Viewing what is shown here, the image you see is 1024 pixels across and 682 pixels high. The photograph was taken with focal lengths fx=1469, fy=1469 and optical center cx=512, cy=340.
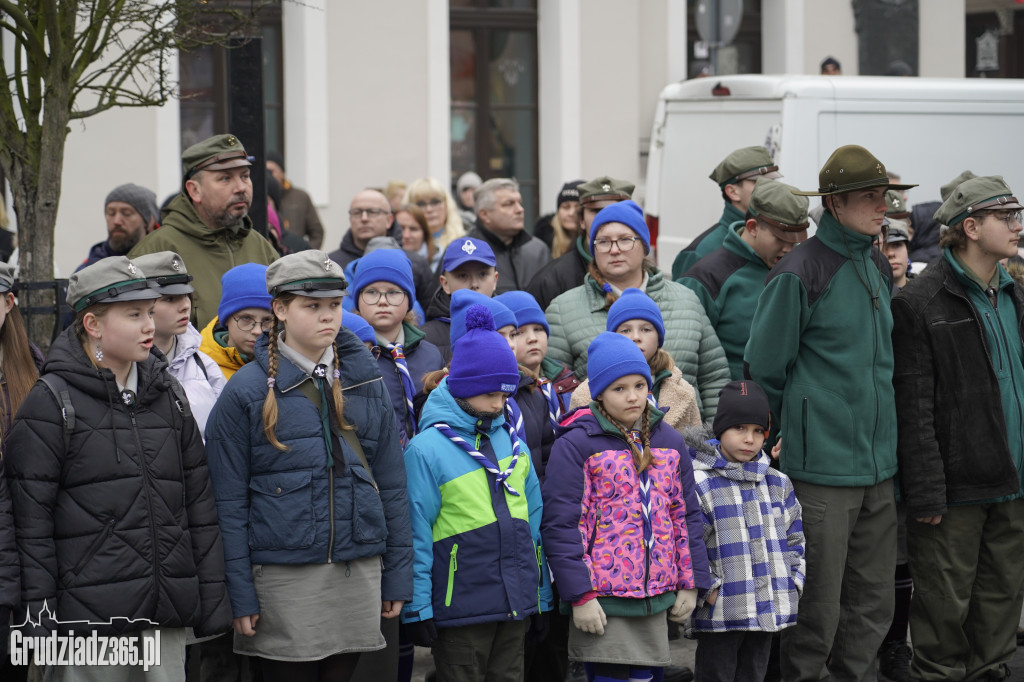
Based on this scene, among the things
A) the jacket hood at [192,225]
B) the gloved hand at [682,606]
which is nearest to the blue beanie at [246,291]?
the jacket hood at [192,225]

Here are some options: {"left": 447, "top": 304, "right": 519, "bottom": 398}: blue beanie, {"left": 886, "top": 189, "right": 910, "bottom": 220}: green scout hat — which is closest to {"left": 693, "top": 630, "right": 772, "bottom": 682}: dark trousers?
{"left": 447, "top": 304, "right": 519, "bottom": 398}: blue beanie

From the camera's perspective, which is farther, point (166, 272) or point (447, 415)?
point (447, 415)

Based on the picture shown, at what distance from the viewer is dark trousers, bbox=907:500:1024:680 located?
6320mm

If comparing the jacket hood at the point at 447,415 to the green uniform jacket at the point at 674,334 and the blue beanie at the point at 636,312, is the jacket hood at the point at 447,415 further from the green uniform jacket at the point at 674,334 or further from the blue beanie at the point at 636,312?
the green uniform jacket at the point at 674,334

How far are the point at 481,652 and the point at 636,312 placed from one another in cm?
158

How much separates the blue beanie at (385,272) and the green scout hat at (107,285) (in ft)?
5.15

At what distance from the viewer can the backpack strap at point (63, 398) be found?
4371 millimetres

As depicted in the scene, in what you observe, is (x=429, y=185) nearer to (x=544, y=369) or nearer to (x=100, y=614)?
(x=544, y=369)

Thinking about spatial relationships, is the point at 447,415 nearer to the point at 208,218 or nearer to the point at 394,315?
the point at 394,315

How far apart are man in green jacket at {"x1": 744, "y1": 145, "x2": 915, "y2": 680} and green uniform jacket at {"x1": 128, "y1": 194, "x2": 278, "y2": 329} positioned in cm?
228

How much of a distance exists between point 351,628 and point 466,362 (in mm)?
1040

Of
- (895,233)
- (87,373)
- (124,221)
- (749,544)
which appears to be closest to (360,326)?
(87,373)

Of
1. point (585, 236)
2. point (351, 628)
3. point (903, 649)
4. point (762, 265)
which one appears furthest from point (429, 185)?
point (351, 628)

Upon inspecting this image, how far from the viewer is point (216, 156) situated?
627 centimetres
